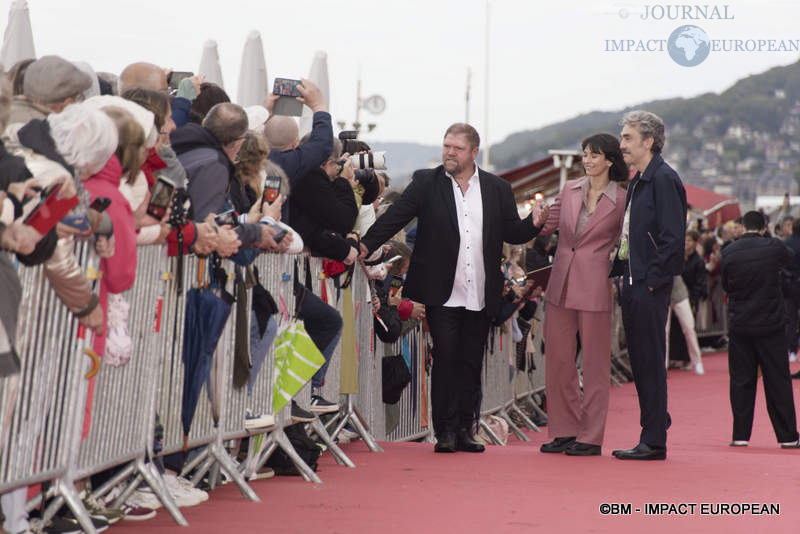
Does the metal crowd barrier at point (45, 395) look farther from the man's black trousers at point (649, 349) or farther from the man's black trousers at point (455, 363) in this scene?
the man's black trousers at point (649, 349)

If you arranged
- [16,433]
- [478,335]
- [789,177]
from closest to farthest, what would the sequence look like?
[16,433]
[478,335]
[789,177]

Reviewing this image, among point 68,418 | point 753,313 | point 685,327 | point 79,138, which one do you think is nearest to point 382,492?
point 68,418

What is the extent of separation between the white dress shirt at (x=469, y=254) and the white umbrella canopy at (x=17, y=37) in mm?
3539

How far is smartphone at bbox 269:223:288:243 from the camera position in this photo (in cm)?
648

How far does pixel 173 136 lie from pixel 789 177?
19100 cm

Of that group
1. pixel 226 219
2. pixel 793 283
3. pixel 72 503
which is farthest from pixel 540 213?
pixel 793 283

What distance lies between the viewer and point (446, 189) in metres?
8.98

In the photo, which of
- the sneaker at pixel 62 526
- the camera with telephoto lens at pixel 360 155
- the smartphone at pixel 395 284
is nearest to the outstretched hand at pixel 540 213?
the camera with telephoto lens at pixel 360 155

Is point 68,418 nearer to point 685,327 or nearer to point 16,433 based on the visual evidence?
point 16,433

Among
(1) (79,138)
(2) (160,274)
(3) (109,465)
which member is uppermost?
(1) (79,138)

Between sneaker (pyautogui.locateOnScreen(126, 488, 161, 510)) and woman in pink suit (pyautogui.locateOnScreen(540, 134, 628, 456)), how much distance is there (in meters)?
3.81

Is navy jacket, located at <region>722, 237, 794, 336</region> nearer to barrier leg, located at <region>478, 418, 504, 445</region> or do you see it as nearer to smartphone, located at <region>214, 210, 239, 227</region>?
barrier leg, located at <region>478, 418, 504, 445</region>

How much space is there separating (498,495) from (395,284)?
337 centimetres

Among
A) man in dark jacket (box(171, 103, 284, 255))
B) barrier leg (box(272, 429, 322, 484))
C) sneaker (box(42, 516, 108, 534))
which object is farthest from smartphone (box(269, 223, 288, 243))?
sneaker (box(42, 516, 108, 534))
